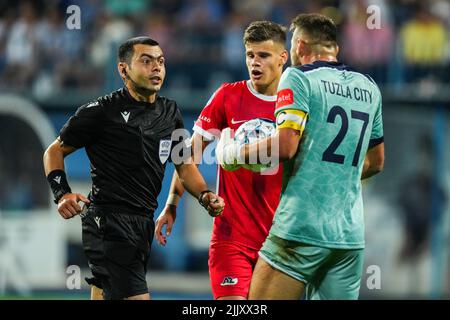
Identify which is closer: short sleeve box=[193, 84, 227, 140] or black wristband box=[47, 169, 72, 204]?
black wristband box=[47, 169, 72, 204]

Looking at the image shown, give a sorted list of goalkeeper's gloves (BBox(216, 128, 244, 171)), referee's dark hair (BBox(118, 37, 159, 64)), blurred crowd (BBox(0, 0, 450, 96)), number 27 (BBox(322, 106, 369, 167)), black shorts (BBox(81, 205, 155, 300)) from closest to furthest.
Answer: number 27 (BBox(322, 106, 369, 167)), goalkeeper's gloves (BBox(216, 128, 244, 171)), black shorts (BBox(81, 205, 155, 300)), referee's dark hair (BBox(118, 37, 159, 64)), blurred crowd (BBox(0, 0, 450, 96))

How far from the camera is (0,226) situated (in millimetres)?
15680

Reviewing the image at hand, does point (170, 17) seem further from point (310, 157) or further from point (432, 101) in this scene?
point (310, 157)

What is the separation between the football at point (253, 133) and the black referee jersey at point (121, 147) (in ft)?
1.93

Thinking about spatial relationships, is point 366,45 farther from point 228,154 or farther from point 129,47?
point 228,154

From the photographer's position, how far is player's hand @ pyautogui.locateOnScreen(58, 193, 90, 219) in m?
6.19

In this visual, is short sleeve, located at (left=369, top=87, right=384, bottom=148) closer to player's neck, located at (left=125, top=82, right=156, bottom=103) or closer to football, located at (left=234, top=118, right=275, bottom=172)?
football, located at (left=234, top=118, right=275, bottom=172)

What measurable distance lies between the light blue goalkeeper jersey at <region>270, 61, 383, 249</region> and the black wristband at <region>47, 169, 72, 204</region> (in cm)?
147

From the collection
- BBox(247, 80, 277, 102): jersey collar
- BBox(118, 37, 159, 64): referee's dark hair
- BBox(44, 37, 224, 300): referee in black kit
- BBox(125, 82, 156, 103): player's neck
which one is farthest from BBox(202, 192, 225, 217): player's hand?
BBox(118, 37, 159, 64): referee's dark hair

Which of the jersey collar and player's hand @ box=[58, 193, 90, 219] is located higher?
the jersey collar

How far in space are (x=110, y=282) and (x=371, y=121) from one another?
82.2 inches

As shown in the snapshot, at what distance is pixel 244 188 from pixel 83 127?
133 cm

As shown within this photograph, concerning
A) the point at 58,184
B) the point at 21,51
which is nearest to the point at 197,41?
the point at 21,51
